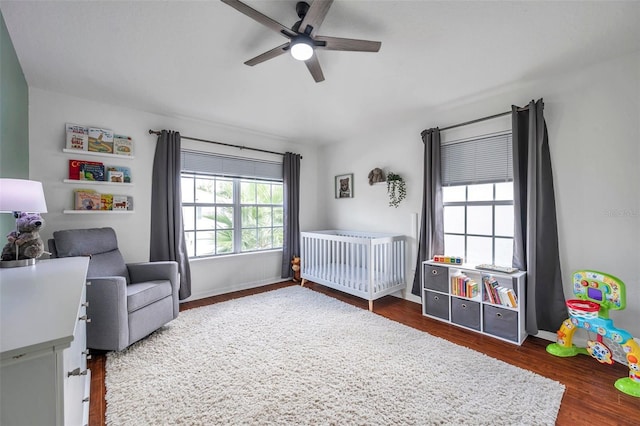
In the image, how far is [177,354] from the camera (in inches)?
82.4

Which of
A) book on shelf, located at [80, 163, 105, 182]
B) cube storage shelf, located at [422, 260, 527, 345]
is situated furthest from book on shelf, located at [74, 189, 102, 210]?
cube storage shelf, located at [422, 260, 527, 345]

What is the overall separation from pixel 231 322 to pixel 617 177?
345cm

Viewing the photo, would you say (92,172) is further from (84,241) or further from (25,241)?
(25,241)

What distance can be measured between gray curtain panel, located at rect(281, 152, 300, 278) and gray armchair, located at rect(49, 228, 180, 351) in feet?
5.88

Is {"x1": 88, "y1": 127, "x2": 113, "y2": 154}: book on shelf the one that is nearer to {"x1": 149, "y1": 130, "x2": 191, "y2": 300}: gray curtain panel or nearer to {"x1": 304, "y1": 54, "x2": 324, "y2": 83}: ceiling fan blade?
{"x1": 149, "y1": 130, "x2": 191, "y2": 300}: gray curtain panel

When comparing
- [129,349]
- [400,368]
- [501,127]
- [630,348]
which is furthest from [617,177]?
[129,349]

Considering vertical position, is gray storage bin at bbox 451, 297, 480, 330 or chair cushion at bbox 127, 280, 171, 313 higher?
chair cushion at bbox 127, 280, 171, 313

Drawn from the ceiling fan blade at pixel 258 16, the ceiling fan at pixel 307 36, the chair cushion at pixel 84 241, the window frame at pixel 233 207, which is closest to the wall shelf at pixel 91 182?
the chair cushion at pixel 84 241

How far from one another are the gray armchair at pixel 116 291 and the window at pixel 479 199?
117 inches

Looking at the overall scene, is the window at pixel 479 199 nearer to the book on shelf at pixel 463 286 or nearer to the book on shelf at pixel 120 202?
the book on shelf at pixel 463 286

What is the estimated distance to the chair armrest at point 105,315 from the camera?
6.63ft

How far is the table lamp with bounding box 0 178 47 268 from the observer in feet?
4.51

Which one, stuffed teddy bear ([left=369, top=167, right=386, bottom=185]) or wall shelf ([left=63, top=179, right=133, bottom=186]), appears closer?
wall shelf ([left=63, top=179, right=133, bottom=186])

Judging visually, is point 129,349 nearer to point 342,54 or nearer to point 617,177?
point 342,54
